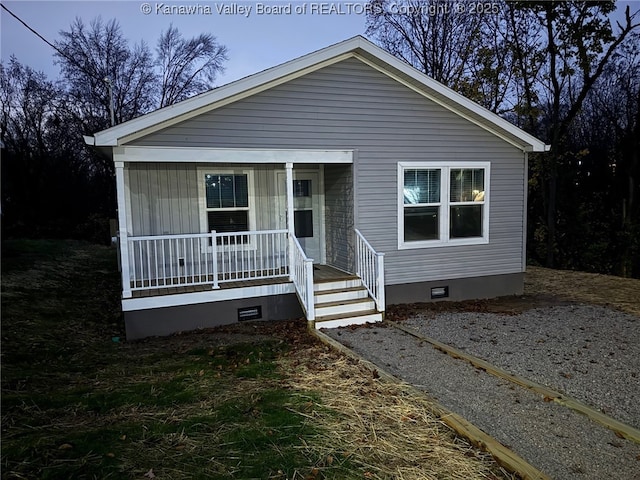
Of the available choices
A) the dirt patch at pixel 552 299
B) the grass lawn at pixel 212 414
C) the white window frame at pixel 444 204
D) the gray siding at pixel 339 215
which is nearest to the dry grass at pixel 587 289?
the dirt patch at pixel 552 299

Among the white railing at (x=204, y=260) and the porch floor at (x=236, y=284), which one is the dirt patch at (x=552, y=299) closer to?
the porch floor at (x=236, y=284)

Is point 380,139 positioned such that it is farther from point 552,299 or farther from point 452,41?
point 452,41

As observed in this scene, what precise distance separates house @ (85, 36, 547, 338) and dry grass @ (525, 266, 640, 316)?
1.31 meters

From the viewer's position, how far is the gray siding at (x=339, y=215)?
8.20 m

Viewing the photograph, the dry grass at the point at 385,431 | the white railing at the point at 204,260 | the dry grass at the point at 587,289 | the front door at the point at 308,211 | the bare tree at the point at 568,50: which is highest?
the bare tree at the point at 568,50

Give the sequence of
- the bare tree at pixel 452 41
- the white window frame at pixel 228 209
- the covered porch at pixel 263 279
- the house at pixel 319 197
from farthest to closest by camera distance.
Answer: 1. the bare tree at pixel 452 41
2. the white window frame at pixel 228 209
3. the house at pixel 319 197
4. the covered porch at pixel 263 279

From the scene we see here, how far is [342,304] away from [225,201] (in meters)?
2.97

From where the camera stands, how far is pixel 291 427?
361 cm

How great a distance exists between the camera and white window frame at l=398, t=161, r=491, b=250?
27.4 ft

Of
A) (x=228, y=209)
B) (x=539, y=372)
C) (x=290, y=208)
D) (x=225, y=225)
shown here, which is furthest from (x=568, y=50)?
(x=539, y=372)

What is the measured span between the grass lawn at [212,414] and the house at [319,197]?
1.15m

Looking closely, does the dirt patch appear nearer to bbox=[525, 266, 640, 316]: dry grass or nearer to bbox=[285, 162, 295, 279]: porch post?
bbox=[525, 266, 640, 316]: dry grass

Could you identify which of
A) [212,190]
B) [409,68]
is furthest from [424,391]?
[409,68]

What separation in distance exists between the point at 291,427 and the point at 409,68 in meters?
6.65
